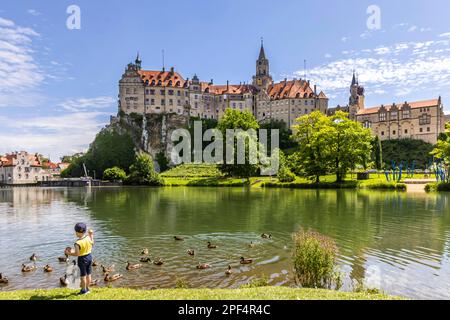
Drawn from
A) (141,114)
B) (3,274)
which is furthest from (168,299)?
(141,114)

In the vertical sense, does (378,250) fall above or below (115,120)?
below

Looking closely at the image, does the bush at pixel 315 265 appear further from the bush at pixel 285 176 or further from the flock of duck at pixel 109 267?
the bush at pixel 285 176

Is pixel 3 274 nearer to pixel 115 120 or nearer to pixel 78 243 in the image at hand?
pixel 78 243

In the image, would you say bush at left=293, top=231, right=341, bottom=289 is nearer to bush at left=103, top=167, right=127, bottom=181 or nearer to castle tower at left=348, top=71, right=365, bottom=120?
bush at left=103, top=167, right=127, bottom=181

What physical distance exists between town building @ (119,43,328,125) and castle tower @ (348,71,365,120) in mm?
10974

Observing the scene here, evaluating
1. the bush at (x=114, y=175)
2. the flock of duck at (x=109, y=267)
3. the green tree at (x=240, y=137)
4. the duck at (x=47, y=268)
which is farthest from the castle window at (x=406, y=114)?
the duck at (x=47, y=268)

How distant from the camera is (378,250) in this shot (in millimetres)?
21391

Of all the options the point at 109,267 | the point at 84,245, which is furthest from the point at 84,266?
the point at 109,267

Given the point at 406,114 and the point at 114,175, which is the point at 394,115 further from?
the point at 114,175

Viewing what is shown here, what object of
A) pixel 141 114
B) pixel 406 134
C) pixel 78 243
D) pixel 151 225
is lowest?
pixel 151 225

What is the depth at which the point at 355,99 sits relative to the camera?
500 ft

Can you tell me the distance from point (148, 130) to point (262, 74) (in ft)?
179

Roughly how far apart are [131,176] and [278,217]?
77.8 meters

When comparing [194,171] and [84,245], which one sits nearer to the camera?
[84,245]
